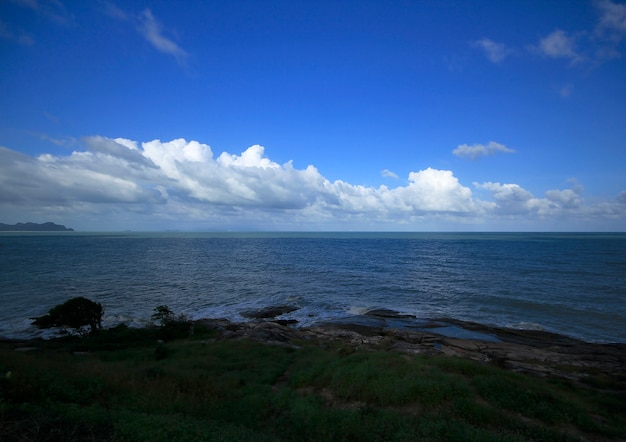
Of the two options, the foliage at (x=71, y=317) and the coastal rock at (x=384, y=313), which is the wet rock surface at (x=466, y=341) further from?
the foliage at (x=71, y=317)

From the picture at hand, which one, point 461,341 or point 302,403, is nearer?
point 302,403

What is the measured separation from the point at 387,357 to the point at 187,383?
1096cm

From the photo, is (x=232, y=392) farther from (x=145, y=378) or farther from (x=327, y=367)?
(x=327, y=367)

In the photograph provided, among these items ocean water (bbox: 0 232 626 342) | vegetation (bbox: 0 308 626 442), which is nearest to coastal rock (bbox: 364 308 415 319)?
ocean water (bbox: 0 232 626 342)

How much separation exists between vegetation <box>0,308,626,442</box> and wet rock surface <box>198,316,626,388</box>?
3755mm

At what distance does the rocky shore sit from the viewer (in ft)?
68.0

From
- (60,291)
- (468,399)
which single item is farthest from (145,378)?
(60,291)

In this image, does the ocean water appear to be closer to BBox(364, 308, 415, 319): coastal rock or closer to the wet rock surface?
BBox(364, 308, 415, 319): coastal rock

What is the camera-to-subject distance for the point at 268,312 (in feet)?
121

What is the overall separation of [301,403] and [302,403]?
0.13 ft

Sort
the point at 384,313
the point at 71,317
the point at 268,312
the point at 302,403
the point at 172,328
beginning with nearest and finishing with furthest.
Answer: the point at 302,403, the point at 71,317, the point at 172,328, the point at 384,313, the point at 268,312

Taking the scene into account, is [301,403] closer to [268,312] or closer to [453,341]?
[453,341]

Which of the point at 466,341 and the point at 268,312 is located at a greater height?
the point at 466,341

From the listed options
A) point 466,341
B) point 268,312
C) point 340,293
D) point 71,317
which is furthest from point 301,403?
point 340,293
